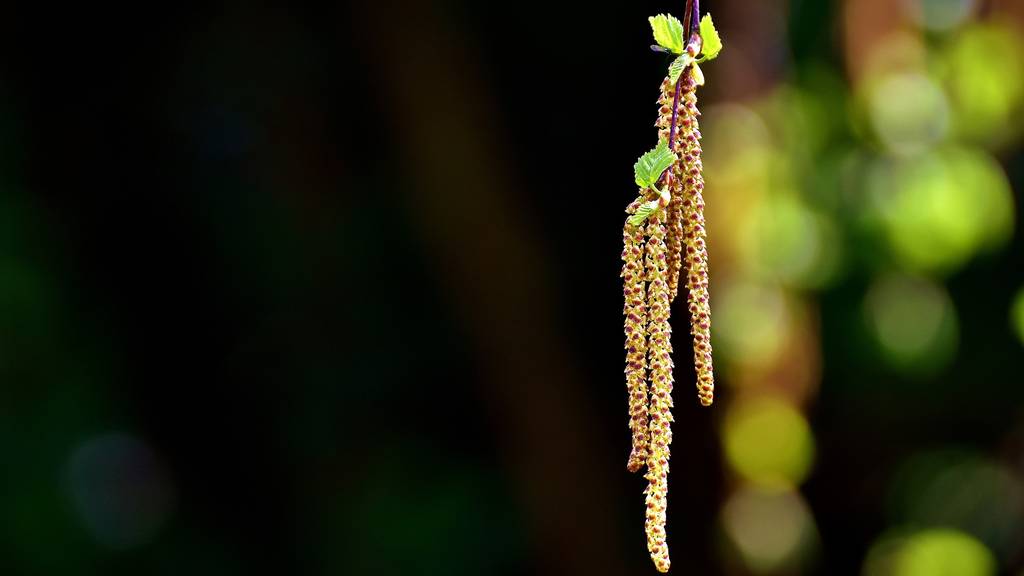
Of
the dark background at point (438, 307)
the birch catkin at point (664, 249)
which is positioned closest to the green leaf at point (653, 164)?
the birch catkin at point (664, 249)

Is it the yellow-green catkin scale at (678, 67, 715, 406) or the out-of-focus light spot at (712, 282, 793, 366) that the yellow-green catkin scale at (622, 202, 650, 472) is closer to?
the yellow-green catkin scale at (678, 67, 715, 406)

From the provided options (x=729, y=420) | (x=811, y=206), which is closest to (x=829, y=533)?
(x=729, y=420)

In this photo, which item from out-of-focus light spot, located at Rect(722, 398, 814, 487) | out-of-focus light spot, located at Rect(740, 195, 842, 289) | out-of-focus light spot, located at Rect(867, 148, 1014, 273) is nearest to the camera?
out-of-focus light spot, located at Rect(867, 148, 1014, 273)

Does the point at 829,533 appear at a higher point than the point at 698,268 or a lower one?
lower

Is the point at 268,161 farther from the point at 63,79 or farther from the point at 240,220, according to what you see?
the point at 63,79

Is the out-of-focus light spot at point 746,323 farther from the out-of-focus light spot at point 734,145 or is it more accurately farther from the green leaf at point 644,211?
the green leaf at point 644,211

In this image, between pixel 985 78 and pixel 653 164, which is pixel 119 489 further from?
pixel 653 164

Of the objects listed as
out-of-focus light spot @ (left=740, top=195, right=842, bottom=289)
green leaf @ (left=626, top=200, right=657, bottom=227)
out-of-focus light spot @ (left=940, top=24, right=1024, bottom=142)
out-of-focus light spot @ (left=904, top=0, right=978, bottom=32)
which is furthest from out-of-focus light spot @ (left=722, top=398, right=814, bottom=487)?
green leaf @ (left=626, top=200, right=657, bottom=227)

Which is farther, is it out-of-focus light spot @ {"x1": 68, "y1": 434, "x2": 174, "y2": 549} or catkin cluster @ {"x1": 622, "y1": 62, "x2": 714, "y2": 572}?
out-of-focus light spot @ {"x1": 68, "y1": 434, "x2": 174, "y2": 549}

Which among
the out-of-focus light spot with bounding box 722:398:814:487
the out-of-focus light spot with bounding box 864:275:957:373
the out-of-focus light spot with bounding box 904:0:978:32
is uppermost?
the out-of-focus light spot with bounding box 904:0:978:32
